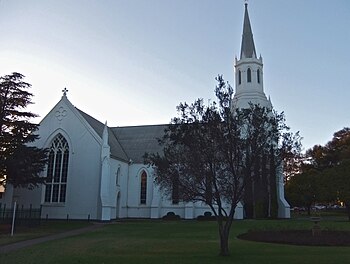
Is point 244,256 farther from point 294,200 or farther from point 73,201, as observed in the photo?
point 294,200

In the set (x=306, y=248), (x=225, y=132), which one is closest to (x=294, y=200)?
(x=306, y=248)

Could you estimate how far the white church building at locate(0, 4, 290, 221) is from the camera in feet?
129

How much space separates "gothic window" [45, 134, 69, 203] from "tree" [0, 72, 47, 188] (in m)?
6.41

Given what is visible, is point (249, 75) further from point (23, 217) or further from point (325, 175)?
point (23, 217)

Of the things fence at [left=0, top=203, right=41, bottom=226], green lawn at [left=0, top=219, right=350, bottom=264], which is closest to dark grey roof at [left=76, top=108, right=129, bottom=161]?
fence at [left=0, top=203, right=41, bottom=226]

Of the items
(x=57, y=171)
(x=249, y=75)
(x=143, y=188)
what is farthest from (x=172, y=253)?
(x=249, y=75)

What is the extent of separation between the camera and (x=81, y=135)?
4094 cm

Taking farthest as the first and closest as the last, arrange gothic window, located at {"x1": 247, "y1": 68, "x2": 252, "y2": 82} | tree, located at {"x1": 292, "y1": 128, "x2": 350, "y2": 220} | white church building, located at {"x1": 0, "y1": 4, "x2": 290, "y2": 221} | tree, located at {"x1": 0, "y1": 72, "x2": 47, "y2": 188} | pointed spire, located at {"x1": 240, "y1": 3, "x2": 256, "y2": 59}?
pointed spire, located at {"x1": 240, "y1": 3, "x2": 256, "y2": 59}, gothic window, located at {"x1": 247, "y1": 68, "x2": 252, "y2": 82}, tree, located at {"x1": 292, "y1": 128, "x2": 350, "y2": 220}, white church building, located at {"x1": 0, "y1": 4, "x2": 290, "y2": 221}, tree, located at {"x1": 0, "y1": 72, "x2": 47, "y2": 188}

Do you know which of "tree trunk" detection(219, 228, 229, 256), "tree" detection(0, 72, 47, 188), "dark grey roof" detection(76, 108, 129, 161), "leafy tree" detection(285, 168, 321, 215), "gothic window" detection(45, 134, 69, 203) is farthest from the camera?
"leafy tree" detection(285, 168, 321, 215)

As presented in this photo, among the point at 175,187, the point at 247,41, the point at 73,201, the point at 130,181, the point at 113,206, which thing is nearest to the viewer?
the point at 175,187

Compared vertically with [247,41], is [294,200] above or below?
below

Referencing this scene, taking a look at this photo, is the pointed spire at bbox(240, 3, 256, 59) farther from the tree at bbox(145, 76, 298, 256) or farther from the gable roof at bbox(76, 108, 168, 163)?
the tree at bbox(145, 76, 298, 256)

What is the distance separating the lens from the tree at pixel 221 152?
14242 millimetres

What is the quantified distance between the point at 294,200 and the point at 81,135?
4034cm
